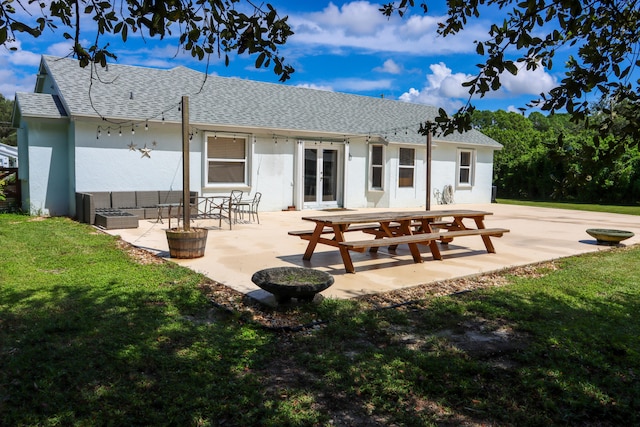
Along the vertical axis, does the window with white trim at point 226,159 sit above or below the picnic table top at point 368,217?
above

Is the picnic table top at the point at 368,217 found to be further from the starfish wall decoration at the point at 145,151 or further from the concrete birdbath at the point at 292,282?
the starfish wall decoration at the point at 145,151

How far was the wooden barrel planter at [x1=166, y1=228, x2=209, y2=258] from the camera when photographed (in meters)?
7.24

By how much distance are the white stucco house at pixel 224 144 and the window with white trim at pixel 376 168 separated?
0.04 m

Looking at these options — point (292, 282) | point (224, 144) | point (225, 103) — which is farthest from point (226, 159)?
point (292, 282)

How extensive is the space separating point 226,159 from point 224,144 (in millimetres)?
449

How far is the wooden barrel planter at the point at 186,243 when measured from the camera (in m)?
7.24

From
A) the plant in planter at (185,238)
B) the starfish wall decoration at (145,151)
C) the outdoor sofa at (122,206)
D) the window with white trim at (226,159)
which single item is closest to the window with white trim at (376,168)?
the window with white trim at (226,159)

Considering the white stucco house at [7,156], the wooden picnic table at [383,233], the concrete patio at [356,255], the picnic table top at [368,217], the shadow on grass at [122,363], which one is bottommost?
the shadow on grass at [122,363]

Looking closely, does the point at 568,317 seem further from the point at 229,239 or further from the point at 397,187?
the point at 397,187

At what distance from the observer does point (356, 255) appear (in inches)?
316

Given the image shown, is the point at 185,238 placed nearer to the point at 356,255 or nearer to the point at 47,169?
the point at 356,255

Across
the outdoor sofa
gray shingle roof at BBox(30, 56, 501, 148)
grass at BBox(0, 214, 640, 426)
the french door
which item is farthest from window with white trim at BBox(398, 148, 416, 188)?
grass at BBox(0, 214, 640, 426)

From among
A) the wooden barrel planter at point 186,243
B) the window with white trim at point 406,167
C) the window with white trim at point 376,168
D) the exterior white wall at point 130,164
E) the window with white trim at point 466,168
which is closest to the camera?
the wooden barrel planter at point 186,243

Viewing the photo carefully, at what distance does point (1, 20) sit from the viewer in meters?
2.45
